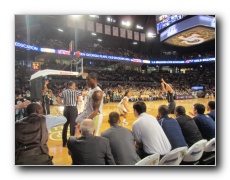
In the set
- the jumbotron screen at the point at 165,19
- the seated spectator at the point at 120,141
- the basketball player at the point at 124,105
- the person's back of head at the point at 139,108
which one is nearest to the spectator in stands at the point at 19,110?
the seated spectator at the point at 120,141

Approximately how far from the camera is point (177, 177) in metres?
3.21

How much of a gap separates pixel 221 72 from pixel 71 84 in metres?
2.59

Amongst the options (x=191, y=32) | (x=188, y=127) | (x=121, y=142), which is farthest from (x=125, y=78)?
(x=121, y=142)

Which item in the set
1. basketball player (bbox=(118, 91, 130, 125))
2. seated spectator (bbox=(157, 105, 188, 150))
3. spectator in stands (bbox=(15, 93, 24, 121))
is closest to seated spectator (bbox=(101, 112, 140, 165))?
seated spectator (bbox=(157, 105, 188, 150))

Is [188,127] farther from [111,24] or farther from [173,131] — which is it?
[111,24]

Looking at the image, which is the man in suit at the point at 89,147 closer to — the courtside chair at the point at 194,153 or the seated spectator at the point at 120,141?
the seated spectator at the point at 120,141

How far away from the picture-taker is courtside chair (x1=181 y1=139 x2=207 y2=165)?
108 inches

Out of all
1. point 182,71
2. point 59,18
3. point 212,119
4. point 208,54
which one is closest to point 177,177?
point 212,119

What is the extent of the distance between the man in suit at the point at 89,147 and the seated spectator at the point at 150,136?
1.55 feet

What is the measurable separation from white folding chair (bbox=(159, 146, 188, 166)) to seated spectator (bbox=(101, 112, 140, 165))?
397mm

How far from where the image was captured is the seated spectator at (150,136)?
2557 millimetres

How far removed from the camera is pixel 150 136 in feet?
8.43

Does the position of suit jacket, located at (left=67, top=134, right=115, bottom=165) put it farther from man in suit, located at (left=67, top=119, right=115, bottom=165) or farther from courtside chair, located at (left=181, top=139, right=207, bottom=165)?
courtside chair, located at (left=181, top=139, right=207, bottom=165)
